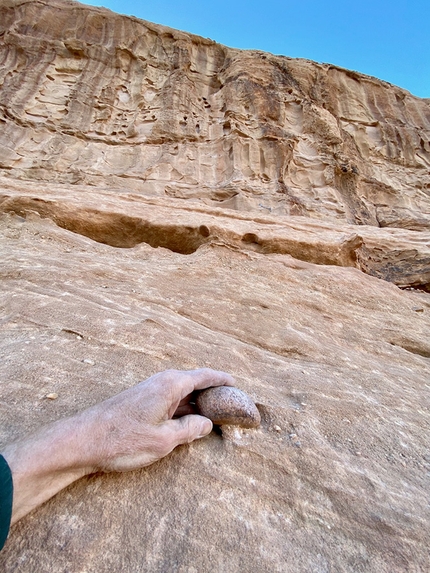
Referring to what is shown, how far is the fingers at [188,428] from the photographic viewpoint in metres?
1.50

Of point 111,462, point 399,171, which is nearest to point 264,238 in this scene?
point 111,462

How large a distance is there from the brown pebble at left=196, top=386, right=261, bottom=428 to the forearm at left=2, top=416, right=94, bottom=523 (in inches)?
24.6

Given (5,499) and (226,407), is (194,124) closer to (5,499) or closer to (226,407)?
(226,407)

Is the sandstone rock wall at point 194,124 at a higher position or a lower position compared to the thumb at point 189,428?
higher

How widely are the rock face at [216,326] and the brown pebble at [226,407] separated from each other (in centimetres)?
7

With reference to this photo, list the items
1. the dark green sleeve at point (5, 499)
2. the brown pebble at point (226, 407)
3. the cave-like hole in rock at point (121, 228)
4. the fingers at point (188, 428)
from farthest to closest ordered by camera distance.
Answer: the cave-like hole in rock at point (121, 228)
the brown pebble at point (226, 407)
the fingers at point (188, 428)
the dark green sleeve at point (5, 499)

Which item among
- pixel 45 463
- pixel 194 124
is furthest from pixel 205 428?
pixel 194 124

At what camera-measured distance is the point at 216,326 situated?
3.29m

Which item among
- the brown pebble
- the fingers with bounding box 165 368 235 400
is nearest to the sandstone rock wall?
the fingers with bounding box 165 368 235 400

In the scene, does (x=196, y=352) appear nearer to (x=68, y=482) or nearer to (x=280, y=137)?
(x=68, y=482)

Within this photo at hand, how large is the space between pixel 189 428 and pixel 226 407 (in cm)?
25

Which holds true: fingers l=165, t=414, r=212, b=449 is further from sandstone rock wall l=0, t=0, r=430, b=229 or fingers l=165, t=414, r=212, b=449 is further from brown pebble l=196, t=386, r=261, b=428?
sandstone rock wall l=0, t=0, r=430, b=229

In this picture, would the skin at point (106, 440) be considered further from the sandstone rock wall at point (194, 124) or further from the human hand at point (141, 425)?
the sandstone rock wall at point (194, 124)

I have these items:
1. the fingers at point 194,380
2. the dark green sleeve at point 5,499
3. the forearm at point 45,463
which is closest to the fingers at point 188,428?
the fingers at point 194,380
